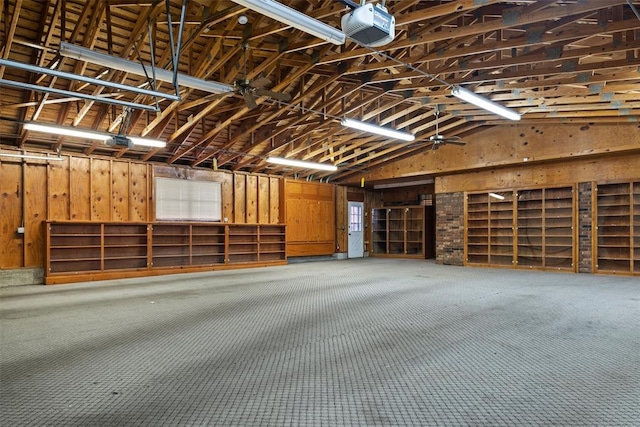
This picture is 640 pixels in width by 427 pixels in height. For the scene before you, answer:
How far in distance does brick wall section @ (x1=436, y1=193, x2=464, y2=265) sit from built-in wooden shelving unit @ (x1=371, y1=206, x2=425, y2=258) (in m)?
1.92

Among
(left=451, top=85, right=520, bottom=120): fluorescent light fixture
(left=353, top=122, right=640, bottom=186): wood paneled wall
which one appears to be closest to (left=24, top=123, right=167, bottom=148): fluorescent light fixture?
(left=451, top=85, right=520, bottom=120): fluorescent light fixture

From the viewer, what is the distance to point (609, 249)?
356 inches

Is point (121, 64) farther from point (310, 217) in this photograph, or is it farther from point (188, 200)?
point (310, 217)

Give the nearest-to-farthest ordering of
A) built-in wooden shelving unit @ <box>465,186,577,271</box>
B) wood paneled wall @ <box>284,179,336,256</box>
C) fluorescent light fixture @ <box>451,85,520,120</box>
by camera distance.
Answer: fluorescent light fixture @ <box>451,85,520,120</box> → built-in wooden shelving unit @ <box>465,186,577,271</box> → wood paneled wall @ <box>284,179,336,256</box>

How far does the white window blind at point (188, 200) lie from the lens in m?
10.0

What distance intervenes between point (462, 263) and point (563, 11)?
26.4 feet

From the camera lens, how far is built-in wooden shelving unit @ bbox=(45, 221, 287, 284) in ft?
27.7

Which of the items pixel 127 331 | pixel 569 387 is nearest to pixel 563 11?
pixel 569 387

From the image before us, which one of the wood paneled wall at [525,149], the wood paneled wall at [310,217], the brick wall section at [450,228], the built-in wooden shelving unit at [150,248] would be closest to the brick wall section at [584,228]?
the wood paneled wall at [525,149]

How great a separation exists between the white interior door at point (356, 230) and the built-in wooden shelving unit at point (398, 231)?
533 mm

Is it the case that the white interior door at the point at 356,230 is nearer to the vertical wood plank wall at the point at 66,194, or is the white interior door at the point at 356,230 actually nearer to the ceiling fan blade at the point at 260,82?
the vertical wood plank wall at the point at 66,194

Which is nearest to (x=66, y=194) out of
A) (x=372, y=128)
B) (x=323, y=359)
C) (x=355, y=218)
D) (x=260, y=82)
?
(x=260, y=82)

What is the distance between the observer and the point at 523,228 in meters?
10.3

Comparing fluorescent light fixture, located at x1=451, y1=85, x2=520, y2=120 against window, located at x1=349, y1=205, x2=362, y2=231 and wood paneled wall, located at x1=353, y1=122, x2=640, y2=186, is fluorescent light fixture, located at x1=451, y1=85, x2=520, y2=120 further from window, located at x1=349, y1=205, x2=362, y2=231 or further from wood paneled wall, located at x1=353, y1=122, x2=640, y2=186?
window, located at x1=349, y1=205, x2=362, y2=231
